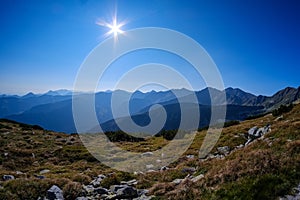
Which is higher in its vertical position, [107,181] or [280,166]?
[280,166]

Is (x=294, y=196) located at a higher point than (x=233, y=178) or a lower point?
lower

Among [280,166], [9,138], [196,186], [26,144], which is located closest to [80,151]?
[26,144]

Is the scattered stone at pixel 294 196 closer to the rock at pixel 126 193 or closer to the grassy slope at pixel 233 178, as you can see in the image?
the grassy slope at pixel 233 178

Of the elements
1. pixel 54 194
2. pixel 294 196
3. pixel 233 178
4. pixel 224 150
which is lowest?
pixel 54 194

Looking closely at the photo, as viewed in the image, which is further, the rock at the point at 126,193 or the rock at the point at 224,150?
the rock at the point at 224,150

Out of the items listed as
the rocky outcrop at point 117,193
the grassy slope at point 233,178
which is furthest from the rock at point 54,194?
the rocky outcrop at point 117,193

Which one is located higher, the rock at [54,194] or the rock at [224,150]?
the rock at [224,150]

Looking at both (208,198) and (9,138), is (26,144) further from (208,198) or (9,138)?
(208,198)

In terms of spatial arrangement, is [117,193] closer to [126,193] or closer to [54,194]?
[126,193]

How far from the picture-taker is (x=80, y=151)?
36875mm

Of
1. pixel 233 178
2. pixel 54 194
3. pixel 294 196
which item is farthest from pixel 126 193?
pixel 294 196

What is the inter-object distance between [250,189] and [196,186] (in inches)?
118

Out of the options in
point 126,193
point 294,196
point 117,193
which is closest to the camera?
point 294,196

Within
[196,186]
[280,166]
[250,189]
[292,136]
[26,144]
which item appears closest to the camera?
[250,189]
